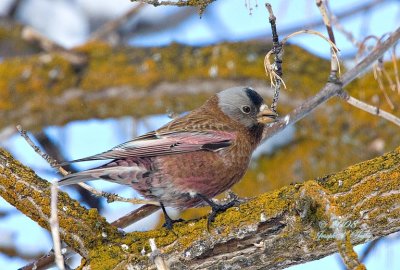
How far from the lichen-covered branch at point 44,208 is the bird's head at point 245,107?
1547 mm

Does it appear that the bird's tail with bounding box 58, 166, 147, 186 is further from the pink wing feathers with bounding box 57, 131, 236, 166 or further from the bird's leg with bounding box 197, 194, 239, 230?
the bird's leg with bounding box 197, 194, 239, 230

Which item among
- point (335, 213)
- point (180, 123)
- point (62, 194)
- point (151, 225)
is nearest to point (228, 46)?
point (151, 225)

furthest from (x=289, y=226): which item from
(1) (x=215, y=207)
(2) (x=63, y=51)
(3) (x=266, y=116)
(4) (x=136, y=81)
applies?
(2) (x=63, y=51)

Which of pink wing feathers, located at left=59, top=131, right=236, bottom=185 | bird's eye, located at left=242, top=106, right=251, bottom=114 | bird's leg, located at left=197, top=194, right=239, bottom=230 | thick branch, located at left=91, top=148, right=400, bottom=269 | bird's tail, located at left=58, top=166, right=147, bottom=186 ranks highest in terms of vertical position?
bird's eye, located at left=242, top=106, right=251, bottom=114

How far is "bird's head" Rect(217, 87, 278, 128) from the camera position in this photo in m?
5.02

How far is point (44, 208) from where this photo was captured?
390 cm

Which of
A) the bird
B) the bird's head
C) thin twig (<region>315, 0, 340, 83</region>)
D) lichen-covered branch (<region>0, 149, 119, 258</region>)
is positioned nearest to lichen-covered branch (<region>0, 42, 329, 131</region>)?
the bird's head

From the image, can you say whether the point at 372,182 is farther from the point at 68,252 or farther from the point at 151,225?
the point at 151,225

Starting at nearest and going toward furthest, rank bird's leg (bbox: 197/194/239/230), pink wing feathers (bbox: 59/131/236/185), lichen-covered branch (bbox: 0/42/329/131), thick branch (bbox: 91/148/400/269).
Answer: thick branch (bbox: 91/148/400/269)
bird's leg (bbox: 197/194/239/230)
pink wing feathers (bbox: 59/131/236/185)
lichen-covered branch (bbox: 0/42/329/131)

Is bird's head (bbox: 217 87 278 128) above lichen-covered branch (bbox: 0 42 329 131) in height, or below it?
below

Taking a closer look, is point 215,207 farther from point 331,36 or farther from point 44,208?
point 331,36

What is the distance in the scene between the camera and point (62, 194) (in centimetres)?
405

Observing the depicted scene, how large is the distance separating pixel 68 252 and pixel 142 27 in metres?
6.03

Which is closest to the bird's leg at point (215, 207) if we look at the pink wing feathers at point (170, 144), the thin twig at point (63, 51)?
the pink wing feathers at point (170, 144)
